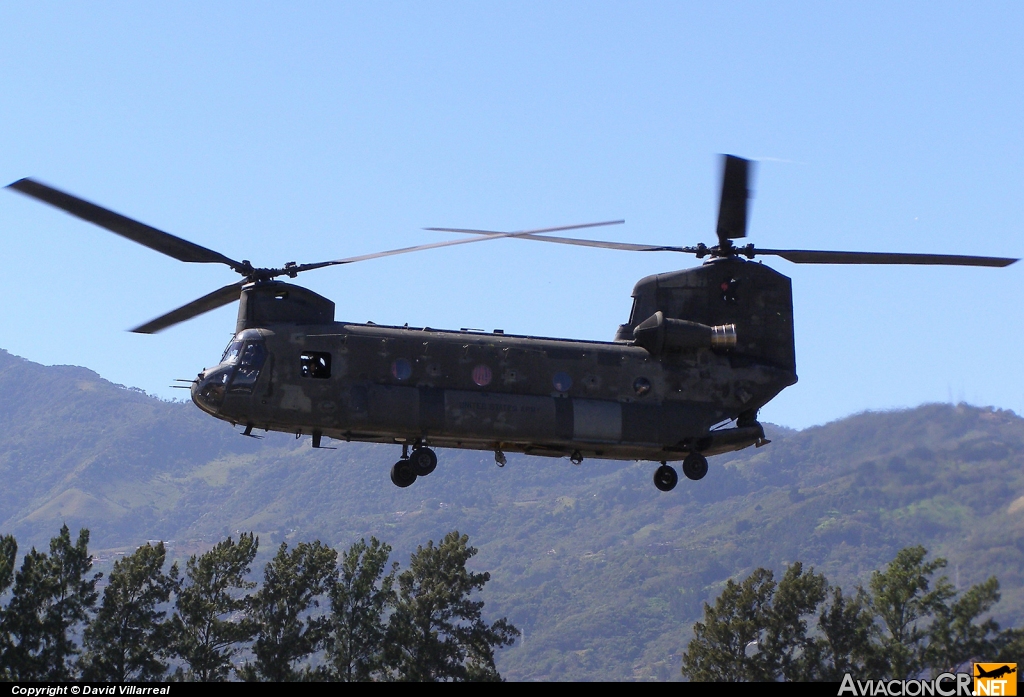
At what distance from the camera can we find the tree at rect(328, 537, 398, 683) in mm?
66250

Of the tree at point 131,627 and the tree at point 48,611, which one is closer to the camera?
the tree at point 48,611

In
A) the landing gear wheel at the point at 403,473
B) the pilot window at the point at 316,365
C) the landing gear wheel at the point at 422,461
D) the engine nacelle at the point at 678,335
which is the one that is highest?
the engine nacelle at the point at 678,335

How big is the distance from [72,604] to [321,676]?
12488mm

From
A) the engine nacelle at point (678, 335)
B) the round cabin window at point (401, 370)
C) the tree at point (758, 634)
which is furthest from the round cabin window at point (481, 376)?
the tree at point (758, 634)

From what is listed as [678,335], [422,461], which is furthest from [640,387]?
[422,461]

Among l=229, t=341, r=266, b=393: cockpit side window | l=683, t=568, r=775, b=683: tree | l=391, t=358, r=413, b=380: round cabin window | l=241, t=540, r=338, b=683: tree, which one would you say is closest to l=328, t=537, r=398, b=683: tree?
l=241, t=540, r=338, b=683: tree

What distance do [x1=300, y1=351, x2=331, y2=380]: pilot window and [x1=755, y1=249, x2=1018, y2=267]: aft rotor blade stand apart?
1153cm

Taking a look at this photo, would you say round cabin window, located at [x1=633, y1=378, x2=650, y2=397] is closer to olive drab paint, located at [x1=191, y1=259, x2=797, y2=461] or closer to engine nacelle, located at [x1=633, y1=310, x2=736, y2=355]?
olive drab paint, located at [x1=191, y1=259, x2=797, y2=461]

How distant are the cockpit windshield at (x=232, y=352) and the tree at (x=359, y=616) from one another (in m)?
36.6

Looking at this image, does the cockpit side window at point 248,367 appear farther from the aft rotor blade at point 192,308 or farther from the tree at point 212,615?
the tree at point 212,615

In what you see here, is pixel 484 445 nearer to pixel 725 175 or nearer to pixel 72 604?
pixel 725 175

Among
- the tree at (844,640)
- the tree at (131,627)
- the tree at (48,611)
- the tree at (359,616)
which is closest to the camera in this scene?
the tree at (48,611)

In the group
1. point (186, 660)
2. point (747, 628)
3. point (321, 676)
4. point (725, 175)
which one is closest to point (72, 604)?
point (186, 660)

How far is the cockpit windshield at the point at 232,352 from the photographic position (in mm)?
30938
